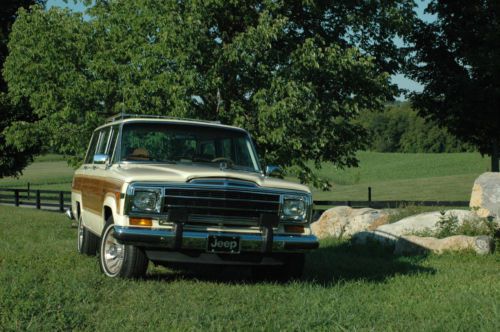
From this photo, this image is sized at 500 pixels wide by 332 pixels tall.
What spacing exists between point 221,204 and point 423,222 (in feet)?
20.5

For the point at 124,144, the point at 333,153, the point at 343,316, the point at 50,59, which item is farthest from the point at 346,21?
the point at 343,316

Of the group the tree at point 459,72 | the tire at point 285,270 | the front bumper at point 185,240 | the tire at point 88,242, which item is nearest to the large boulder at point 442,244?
the tire at point 285,270

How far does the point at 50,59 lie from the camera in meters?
21.9

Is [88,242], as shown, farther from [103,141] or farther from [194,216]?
[194,216]

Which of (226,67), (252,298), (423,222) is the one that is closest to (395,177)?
(226,67)

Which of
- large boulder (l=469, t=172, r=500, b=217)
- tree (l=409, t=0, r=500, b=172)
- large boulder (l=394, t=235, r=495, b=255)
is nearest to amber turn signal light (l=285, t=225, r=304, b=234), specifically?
large boulder (l=394, t=235, r=495, b=255)

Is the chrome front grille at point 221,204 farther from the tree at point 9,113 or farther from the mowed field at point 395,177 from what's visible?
the mowed field at point 395,177

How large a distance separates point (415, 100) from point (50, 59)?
12.5 meters

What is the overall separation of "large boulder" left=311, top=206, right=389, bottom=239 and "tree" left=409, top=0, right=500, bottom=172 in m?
9.62

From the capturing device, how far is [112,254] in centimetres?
842

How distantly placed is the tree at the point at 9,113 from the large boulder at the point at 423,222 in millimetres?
18784

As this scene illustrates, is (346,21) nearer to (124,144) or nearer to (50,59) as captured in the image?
(50,59)

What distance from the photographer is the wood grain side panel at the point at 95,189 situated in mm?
8102

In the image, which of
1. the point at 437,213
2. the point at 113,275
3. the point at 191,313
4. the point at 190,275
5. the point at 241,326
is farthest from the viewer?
the point at 437,213
